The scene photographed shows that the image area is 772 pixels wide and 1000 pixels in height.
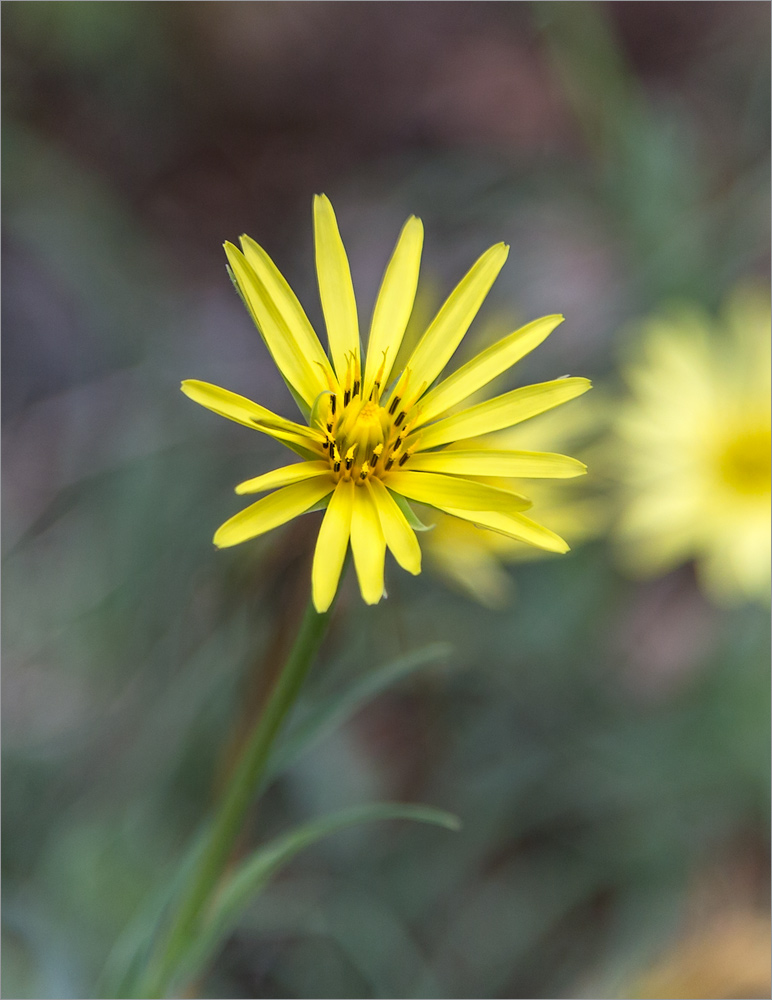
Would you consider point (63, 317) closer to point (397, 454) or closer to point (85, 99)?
point (85, 99)

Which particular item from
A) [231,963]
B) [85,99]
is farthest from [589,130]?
[231,963]

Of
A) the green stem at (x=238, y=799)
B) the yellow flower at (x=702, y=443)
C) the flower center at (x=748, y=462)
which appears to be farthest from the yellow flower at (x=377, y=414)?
the flower center at (x=748, y=462)

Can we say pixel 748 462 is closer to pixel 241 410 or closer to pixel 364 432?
pixel 364 432

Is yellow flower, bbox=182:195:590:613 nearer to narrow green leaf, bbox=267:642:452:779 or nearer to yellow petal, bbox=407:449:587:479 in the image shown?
yellow petal, bbox=407:449:587:479

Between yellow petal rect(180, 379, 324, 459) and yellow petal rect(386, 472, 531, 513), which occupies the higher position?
yellow petal rect(386, 472, 531, 513)

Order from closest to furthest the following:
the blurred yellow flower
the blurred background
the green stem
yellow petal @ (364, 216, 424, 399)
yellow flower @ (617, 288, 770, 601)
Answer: the green stem → yellow petal @ (364, 216, 424, 399) → the blurred yellow flower → the blurred background → yellow flower @ (617, 288, 770, 601)

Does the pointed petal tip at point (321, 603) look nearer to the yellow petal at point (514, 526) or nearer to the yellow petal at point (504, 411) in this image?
the yellow petal at point (514, 526)

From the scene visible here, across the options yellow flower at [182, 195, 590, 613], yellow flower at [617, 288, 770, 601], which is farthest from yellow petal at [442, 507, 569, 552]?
yellow flower at [617, 288, 770, 601]
